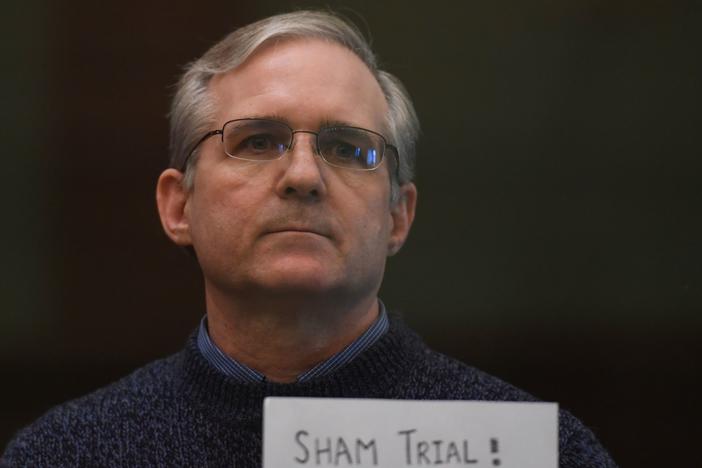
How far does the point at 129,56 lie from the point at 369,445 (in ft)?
4.08

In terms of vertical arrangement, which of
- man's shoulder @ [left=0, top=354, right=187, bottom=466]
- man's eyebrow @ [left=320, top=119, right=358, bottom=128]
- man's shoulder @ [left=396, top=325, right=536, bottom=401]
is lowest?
man's shoulder @ [left=0, top=354, right=187, bottom=466]

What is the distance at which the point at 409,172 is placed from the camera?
2.08 meters

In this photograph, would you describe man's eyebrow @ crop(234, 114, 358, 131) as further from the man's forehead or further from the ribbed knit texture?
the ribbed knit texture

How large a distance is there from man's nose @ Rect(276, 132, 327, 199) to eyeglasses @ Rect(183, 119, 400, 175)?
1 centimetres

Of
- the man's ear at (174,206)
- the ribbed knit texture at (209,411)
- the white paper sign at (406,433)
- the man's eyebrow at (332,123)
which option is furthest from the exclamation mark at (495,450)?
the man's ear at (174,206)

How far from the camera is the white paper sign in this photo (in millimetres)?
1395

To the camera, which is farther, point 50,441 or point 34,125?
point 34,125

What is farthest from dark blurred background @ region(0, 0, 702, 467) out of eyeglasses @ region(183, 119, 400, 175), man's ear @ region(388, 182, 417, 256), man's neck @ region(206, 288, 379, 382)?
eyeglasses @ region(183, 119, 400, 175)

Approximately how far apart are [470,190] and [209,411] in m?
0.79

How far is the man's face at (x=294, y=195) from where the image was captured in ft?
5.81

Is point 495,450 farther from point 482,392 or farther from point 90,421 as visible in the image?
point 90,421

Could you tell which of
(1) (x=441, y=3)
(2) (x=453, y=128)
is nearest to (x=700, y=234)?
(2) (x=453, y=128)

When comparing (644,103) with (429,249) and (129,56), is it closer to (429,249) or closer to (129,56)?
(429,249)

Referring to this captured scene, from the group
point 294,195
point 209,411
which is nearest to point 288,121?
point 294,195
